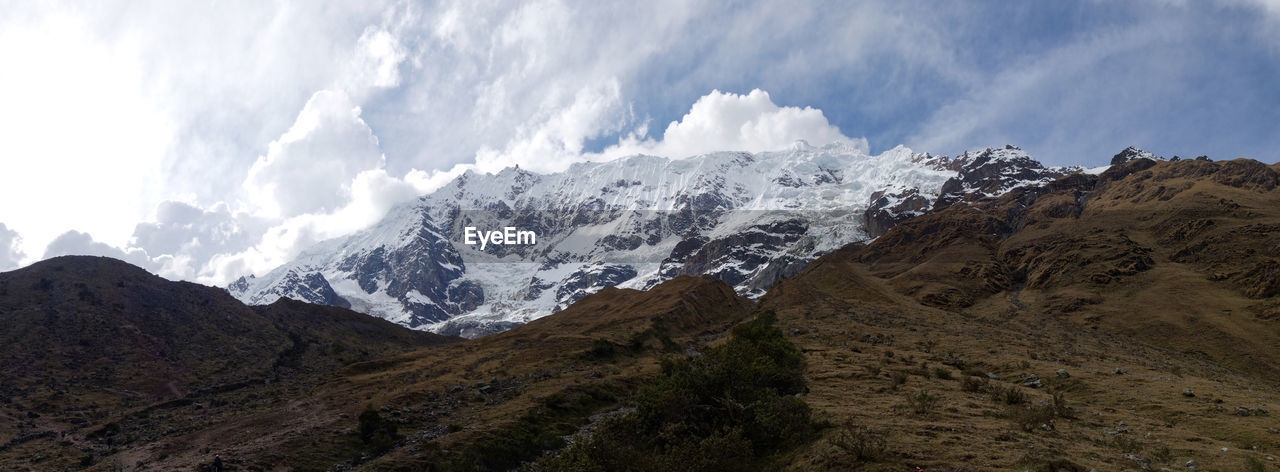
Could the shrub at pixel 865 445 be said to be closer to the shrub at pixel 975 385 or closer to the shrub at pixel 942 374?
the shrub at pixel 975 385

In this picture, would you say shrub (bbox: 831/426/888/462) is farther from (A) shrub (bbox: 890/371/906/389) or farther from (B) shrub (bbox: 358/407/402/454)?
(B) shrub (bbox: 358/407/402/454)

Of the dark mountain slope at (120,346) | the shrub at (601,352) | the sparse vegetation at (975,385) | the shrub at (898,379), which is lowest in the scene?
the sparse vegetation at (975,385)

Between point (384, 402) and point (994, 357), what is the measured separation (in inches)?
1764

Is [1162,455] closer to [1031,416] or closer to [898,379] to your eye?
[1031,416]

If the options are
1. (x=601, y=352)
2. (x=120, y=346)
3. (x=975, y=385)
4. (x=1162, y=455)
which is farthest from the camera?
(x=120, y=346)

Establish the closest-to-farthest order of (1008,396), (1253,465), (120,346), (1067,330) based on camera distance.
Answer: (1253,465)
(1008,396)
(120,346)
(1067,330)

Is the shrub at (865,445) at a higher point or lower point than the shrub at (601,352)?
lower

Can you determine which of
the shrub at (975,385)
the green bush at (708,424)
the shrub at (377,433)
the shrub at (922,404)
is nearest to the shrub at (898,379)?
the shrub at (975,385)

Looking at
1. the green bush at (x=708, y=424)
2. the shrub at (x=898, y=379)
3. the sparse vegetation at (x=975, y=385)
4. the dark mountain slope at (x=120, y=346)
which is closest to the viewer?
the green bush at (x=708, y=424)

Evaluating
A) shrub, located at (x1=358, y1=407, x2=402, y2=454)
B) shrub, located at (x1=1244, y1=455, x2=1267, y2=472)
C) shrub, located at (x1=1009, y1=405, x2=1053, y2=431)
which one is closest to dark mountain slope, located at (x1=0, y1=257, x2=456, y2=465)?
shrub, located at (x1=358, y1=407, x2=402, y2=454)

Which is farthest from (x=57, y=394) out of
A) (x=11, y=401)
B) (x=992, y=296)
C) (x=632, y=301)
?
(x=992, y=296)

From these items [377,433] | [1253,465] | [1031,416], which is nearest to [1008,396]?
[1031,416]

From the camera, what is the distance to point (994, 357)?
42531 mm

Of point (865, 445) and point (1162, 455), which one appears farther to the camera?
point (865, 445)
